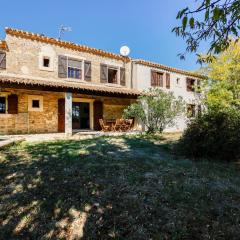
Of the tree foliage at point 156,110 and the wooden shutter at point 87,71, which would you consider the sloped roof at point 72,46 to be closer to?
the wooden shutter at point 87,71

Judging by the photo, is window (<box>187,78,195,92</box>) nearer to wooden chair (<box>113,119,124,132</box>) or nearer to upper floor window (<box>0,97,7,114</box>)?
wooden chair (<box>113,119,124,132</box>)

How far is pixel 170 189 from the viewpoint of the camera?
169 inches

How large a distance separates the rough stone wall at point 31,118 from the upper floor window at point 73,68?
138 centimetres

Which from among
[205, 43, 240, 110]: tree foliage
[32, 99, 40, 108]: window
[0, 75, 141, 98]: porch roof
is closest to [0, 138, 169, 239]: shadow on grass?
[0, 75, 141, 98]: porch roof

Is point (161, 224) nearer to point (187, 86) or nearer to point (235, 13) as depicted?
point (235, 13)

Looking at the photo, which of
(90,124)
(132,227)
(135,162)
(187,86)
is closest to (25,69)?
(90,124)

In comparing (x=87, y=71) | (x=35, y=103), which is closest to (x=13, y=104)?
(x=35, y=103)

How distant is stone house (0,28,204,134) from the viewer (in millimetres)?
12516

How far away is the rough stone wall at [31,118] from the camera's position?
12.8 m

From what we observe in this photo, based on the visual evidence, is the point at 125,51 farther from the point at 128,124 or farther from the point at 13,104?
the point at 13,104

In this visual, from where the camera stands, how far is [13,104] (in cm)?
1284

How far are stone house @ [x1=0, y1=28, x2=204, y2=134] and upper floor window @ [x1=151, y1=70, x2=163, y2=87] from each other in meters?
0.62

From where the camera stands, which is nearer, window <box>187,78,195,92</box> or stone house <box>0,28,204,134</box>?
stone house <box>0,28,204,134</box>

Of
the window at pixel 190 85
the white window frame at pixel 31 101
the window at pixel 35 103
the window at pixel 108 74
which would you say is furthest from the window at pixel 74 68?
the window at pixel 190 85
